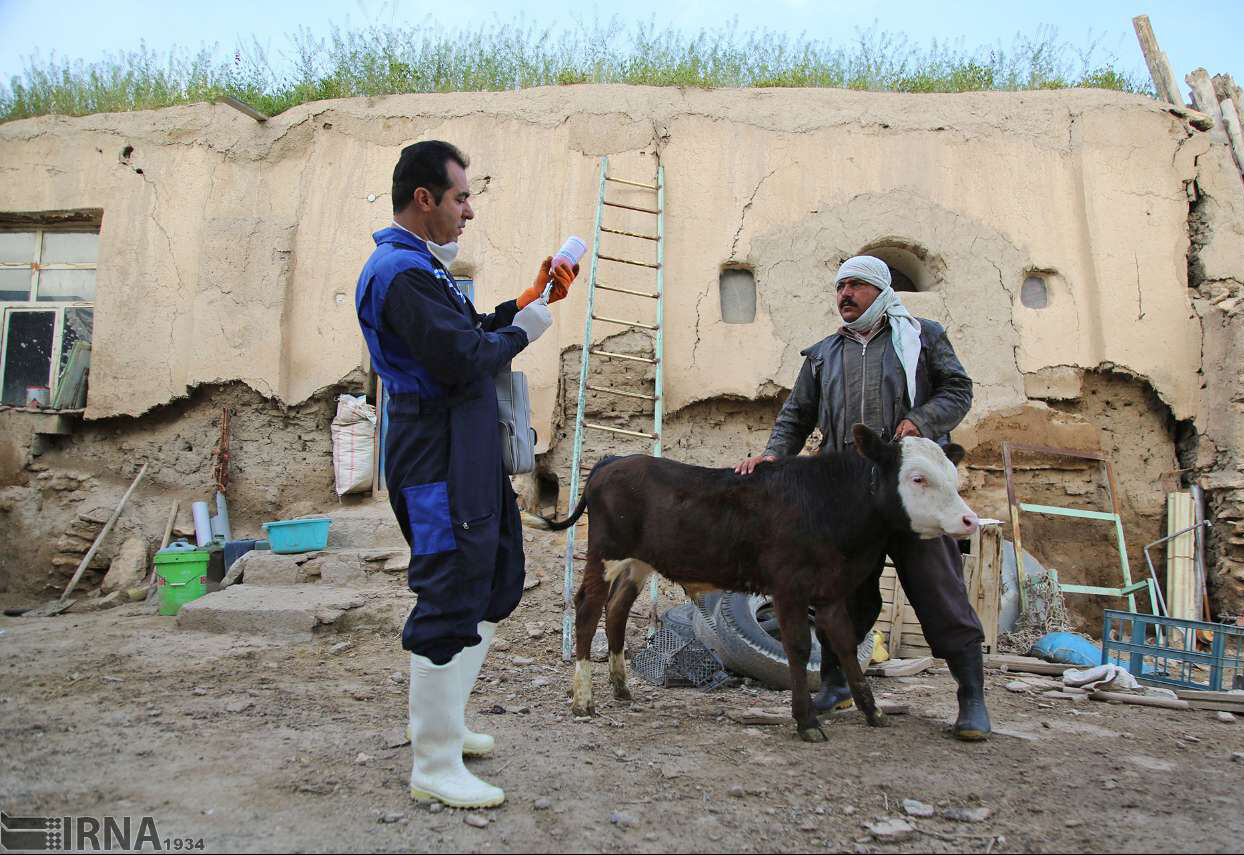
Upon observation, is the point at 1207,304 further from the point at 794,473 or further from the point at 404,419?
the point at 404,419

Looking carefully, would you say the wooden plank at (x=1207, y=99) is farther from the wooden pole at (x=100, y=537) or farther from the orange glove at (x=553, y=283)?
the wooden pole at (x=100, y=537)

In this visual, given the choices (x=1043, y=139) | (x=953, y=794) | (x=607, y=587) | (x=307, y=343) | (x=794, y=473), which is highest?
(x=1043, y=139)

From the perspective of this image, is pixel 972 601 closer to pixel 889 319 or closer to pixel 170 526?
pixel 889 319

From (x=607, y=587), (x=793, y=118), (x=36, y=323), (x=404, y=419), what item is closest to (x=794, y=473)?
(x=607, y=587)

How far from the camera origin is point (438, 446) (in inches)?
104

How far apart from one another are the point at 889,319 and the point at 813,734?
1736 mm

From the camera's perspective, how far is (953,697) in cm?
441

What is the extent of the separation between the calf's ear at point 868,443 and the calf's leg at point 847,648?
611 millimetres

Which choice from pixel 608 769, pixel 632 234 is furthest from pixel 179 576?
pixel 608 769

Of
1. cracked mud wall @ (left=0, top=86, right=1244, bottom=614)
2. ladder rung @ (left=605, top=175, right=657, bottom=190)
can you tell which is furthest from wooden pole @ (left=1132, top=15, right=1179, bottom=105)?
ladder rung @ (left=605, top=175, right=657, bottom=190)

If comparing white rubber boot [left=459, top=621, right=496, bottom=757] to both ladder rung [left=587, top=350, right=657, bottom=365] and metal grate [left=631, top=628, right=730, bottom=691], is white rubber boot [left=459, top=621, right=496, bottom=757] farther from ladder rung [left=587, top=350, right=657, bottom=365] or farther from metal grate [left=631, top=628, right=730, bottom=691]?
ladder rung [left=587, top=350, right=657, bottom=365]

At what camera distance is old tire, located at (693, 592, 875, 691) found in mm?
4617

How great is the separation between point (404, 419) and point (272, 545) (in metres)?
5.20

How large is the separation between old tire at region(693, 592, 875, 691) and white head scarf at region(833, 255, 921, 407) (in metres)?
1.54
